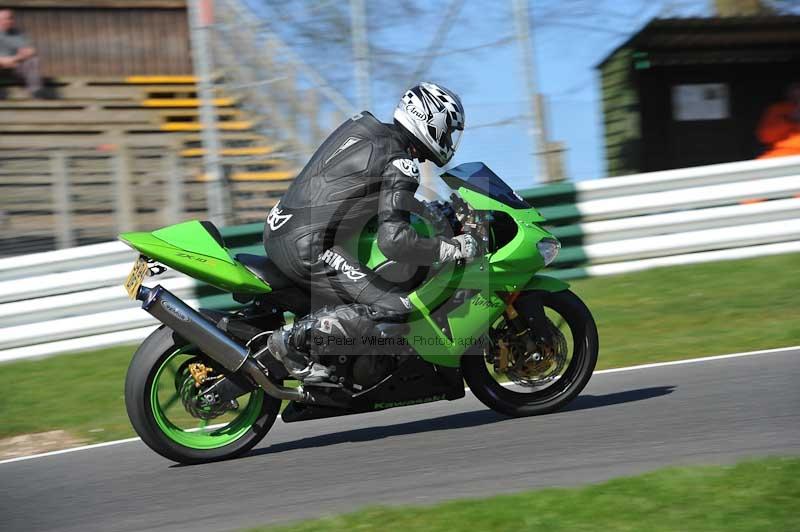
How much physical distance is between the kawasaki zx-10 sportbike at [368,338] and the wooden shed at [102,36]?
49.2 feet

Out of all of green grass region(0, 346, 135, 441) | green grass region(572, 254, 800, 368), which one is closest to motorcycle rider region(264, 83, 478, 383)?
green grass region(0, 346, 135, 441)

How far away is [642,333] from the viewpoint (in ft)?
26.9

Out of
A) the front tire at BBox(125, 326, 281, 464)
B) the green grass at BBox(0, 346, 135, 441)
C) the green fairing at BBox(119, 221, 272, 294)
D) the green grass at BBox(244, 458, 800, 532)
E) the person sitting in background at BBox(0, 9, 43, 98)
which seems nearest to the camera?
the green grass at BBox(244, 458, 800, 532)

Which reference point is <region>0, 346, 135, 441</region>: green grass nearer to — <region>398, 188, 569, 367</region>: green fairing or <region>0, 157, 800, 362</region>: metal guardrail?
<region>0, 157, 800, 362</region>: metal guardrail

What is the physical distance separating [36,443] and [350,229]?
262 centimetres

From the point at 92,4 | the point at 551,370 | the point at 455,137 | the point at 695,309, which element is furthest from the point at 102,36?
the point at 551,370

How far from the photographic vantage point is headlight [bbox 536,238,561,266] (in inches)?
224

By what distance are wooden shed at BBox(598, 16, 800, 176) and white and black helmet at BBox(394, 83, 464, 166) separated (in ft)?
25.9

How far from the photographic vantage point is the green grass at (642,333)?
291 inches

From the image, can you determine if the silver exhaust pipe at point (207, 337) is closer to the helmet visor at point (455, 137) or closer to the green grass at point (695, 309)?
the helmet visor at point (455, 137)

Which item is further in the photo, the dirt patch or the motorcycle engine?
the dirt patch

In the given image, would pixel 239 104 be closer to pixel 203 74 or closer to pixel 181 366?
pixel 203 74

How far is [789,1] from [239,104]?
689 cm

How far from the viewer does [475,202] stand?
5590 mm
